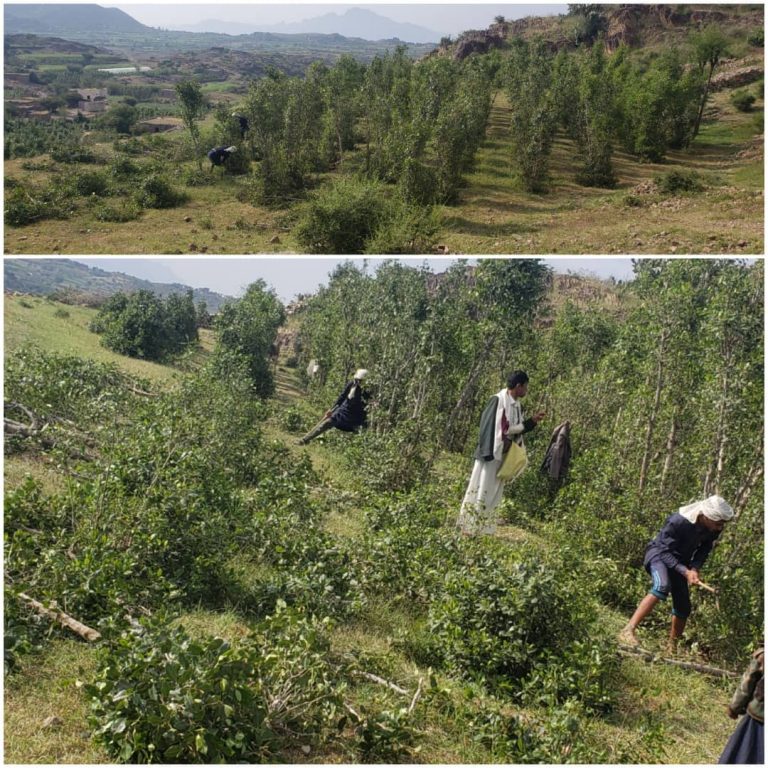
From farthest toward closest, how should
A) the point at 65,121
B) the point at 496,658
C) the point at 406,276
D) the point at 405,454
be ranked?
the point at 65,121 < the point at 406,276 < the point at 405,454 < the point at 496,658

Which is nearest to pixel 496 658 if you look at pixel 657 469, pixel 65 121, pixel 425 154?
pixel 657 469

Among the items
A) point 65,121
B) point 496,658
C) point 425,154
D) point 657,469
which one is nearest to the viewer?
point 496,658

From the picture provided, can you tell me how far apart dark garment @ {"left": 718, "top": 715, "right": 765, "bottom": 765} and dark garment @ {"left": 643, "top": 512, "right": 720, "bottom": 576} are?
1.60 meters

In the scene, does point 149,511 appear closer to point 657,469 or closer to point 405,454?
point 405,454

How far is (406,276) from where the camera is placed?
11094mm

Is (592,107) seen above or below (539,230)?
above

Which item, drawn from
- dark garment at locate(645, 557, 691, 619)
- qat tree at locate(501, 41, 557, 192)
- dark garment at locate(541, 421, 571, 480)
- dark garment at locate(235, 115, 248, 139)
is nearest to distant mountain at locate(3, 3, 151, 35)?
dark garment at locate(235, 115, 248, 139)

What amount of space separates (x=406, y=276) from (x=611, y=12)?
190 feet

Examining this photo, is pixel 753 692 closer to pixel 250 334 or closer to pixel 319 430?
pixel 319 430

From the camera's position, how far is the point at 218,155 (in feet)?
63.2

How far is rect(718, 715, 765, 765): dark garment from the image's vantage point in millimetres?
3117

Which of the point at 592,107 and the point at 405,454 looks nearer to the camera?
the point at 405,454

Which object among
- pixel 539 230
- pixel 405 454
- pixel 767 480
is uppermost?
pixel 539 230

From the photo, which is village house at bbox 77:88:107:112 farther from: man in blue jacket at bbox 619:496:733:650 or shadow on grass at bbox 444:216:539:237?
man in blue jacket at bbox 619:496:733:650
